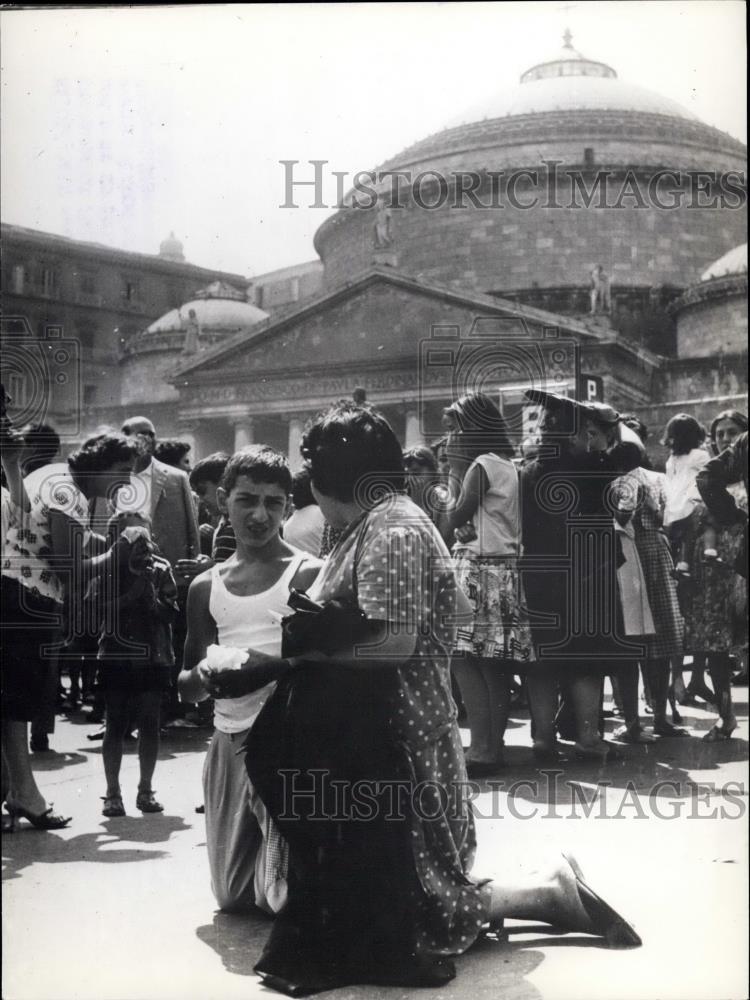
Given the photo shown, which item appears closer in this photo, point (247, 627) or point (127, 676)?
point (247, 627)

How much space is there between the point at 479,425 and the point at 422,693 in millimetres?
1895

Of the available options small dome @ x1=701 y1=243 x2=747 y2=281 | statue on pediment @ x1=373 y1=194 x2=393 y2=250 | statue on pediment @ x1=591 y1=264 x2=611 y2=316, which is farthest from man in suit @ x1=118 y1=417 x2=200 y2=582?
statue on pediment @ x1=591 y1=264 x2=611 y2=316

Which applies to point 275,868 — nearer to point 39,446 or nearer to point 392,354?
point 39,446

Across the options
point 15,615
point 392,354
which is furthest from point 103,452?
point 392,354

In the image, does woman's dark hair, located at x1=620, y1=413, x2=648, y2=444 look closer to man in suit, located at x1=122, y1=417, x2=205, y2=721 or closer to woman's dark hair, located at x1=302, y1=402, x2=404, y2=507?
man in suit, located at x1=122, y1=417, x2=205, y2=721

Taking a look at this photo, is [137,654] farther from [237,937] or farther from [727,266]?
[727,266]

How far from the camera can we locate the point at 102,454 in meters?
4.37

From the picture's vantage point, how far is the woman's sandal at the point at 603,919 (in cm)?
333

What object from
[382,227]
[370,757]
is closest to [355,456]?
[370,757]

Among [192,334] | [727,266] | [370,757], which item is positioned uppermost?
[192,334]

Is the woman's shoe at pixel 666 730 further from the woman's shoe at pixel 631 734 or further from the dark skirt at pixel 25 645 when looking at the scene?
the dark skirt at pixel 25 645

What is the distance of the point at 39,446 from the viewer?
4.43 metres

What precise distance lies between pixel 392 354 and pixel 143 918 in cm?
287

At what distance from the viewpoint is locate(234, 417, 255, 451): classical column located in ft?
21.3
